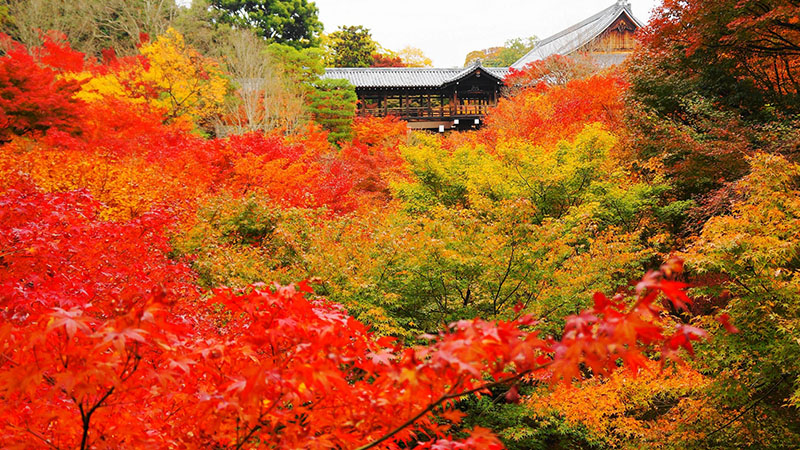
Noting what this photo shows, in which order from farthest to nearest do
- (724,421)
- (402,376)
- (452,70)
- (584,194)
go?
(452,70) < (584,194) < (724,421) < (402,376)

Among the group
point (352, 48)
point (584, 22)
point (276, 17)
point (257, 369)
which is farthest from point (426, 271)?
point (584, 22)

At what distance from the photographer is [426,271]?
7066 mm

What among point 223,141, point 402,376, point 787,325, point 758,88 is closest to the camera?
point 402,376

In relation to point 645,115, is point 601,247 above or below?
below

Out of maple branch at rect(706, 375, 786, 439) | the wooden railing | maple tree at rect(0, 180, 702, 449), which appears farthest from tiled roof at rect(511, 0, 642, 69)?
maple tree at rect(0, 180, 702, 449)

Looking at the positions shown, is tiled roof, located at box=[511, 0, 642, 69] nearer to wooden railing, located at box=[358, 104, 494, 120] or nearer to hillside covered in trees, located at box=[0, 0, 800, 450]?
wooden railing, located at box=[358, 104, 494, 120]

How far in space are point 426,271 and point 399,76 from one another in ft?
86.5

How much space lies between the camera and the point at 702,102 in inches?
415

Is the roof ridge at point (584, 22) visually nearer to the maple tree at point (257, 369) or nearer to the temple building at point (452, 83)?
the temple building at point (452, 83)

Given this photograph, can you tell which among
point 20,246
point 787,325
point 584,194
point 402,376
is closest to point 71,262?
point 20,246

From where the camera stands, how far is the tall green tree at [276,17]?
105ft

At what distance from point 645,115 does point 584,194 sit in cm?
323

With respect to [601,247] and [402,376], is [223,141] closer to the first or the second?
[601,247]

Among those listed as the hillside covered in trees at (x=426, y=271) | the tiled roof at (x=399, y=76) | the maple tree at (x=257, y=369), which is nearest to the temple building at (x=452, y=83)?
the tiled roof at (x=399, y=76)
